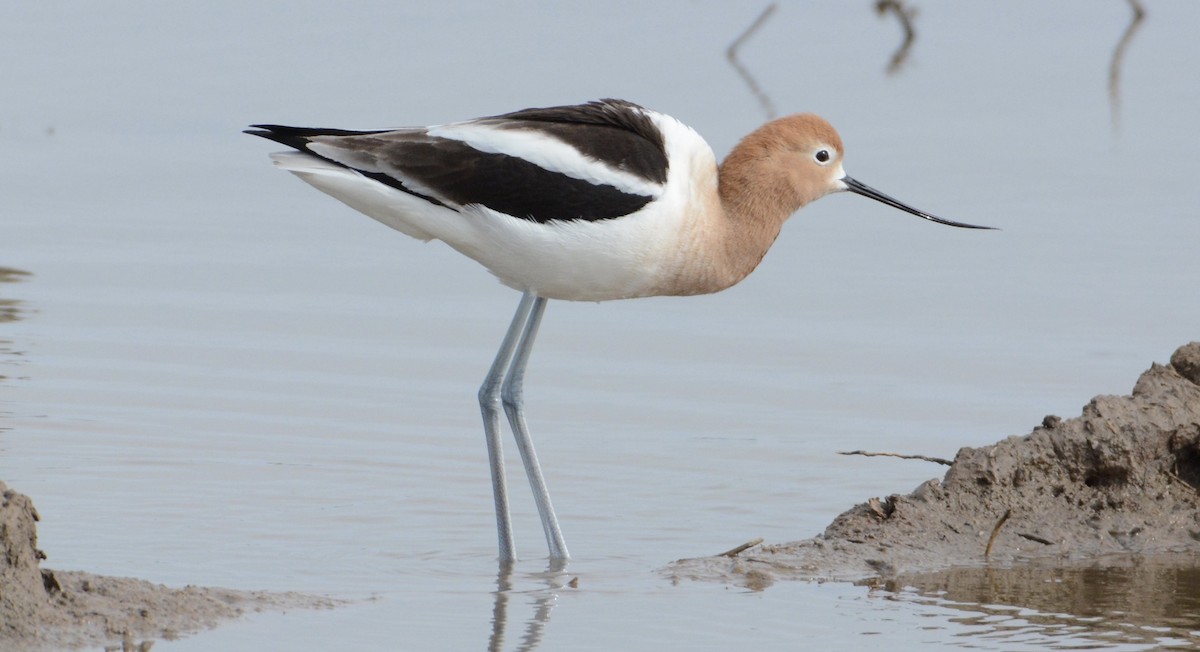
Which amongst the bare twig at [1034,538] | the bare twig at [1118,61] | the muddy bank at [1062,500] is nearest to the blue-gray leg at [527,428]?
the muddy bank at [1062,500]

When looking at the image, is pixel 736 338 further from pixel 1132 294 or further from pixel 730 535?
pixel 730 535

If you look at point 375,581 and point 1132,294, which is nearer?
point 375,581

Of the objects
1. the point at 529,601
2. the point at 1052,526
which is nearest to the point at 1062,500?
A: the point at 1052,526

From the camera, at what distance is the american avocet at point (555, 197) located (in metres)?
6.91

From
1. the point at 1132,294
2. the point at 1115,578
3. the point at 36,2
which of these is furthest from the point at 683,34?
the point at 1115,578

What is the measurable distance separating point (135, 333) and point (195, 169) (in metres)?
3.12

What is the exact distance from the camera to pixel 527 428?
7629 millimetres

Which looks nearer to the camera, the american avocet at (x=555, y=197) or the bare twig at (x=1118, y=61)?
the american avocet at (x=555, y=197)

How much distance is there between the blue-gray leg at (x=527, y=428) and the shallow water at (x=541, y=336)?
142mm

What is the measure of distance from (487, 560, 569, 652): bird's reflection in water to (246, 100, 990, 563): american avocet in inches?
8.4

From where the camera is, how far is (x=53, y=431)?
323 inches

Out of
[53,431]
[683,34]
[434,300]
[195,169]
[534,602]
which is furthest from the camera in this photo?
[683,34]

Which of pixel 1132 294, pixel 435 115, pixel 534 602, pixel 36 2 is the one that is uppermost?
pixel 36 2

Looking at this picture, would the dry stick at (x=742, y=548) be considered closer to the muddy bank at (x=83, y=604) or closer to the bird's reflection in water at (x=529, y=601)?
the bird's reflection in water at (x=529, y=601)
